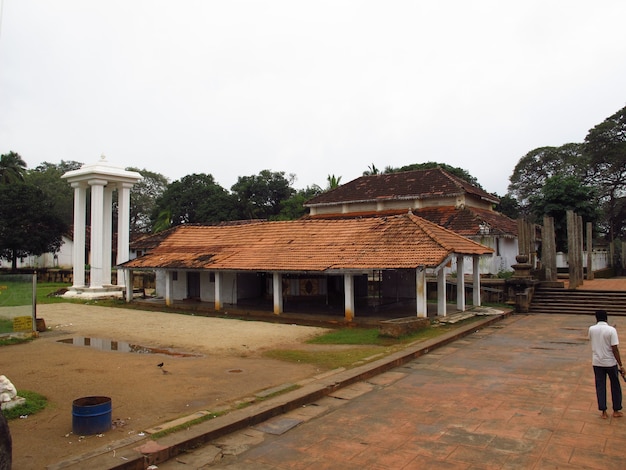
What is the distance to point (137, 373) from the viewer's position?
8812mm

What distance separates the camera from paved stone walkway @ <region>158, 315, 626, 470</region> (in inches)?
200

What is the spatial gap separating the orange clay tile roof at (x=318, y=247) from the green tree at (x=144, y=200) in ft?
111

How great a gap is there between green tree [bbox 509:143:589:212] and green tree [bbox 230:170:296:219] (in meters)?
22.3

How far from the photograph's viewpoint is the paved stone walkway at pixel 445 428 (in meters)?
5.07

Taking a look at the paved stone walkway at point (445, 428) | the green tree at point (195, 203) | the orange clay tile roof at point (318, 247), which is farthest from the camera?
the green tree at point (195, 203)

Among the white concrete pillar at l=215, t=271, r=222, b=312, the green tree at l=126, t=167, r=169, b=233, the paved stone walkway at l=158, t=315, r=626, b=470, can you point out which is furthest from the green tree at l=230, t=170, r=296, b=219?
the paved stone walkway at l=158, t=315, r=626, b=470

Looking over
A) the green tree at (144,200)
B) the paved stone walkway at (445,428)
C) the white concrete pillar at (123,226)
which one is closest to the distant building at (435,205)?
the white concrete pillar at (123,226)

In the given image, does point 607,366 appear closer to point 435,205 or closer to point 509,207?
point 435,205

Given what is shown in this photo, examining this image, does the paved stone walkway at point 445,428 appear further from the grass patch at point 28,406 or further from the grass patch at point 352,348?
the grass patch at point 28,406

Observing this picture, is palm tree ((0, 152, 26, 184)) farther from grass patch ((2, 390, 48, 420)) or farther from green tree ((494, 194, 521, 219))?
green tree ((494, 194, 521, 219))

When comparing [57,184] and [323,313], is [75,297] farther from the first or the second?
[57,184]

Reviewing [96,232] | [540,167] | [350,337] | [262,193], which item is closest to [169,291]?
[96,232]

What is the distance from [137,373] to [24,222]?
1308 inches

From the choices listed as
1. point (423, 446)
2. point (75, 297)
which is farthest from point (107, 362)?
point (75, 297)
